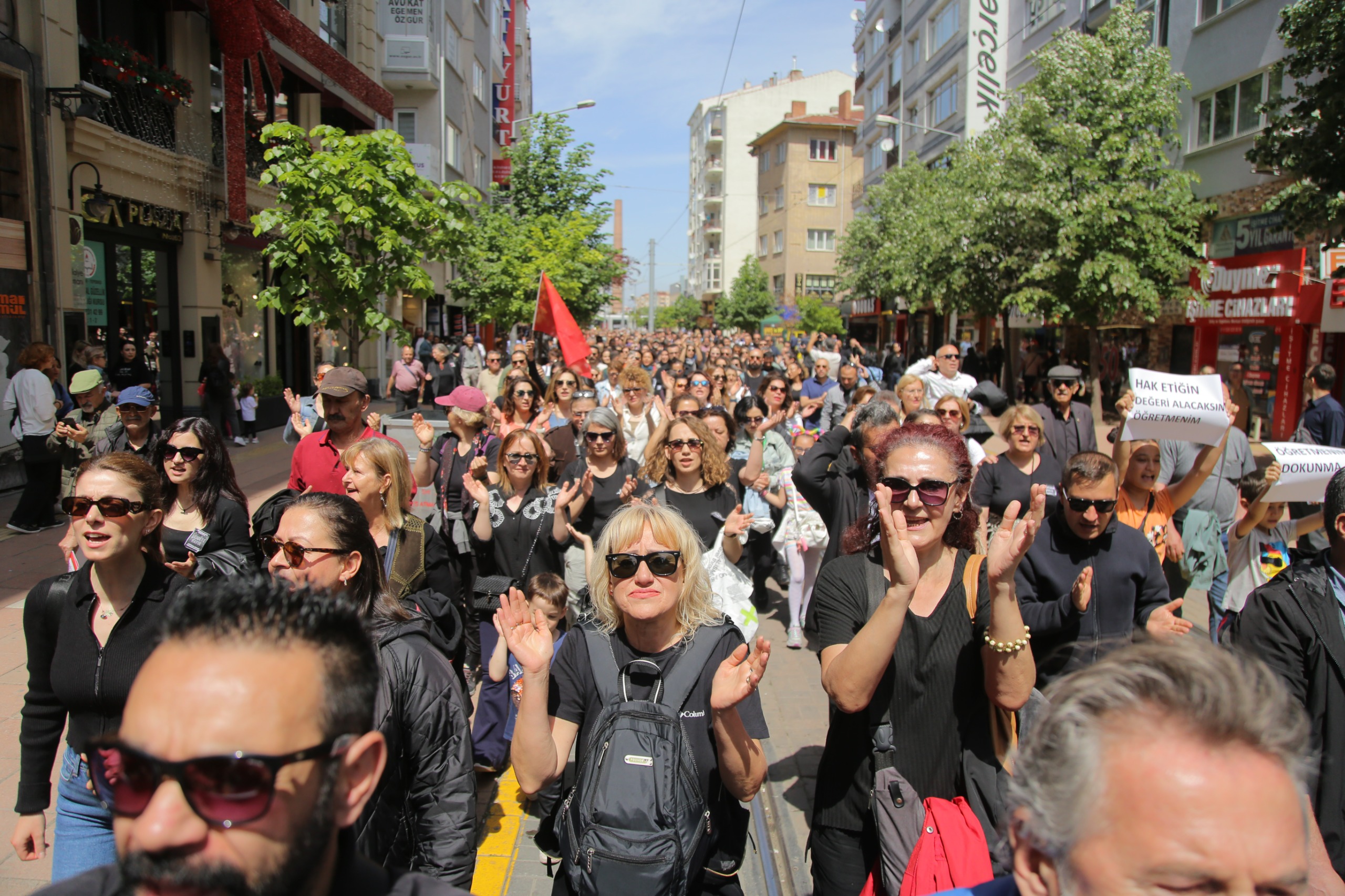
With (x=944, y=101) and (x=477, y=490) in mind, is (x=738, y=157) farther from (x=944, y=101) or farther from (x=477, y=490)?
(x=477, y=490)

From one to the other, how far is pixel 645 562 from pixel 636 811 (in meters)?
0.78

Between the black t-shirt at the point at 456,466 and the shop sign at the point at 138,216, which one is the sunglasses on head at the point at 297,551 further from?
the shop sign at the point at 138,216

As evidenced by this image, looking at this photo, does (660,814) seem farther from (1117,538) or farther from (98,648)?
(1117,538)

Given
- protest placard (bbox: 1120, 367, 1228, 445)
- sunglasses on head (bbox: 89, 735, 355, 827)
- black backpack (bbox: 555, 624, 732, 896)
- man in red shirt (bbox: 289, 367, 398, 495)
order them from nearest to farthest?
sunglasses on head (bbox: 89, 735, 355, 827), black backpack (bbox: 555, 624, 732, 896), protest placard (bbox: 1120, 367, 1228, 445), man in red shirt (bbox: 289, 367, 398, 495)

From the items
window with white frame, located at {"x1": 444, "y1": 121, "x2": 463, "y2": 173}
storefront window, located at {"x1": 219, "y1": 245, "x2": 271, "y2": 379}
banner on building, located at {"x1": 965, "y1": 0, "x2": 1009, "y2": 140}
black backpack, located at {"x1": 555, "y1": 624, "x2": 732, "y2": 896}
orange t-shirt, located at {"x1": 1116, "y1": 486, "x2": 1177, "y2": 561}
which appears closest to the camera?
black backpack, located at {"x1": 555, "y1": 624, "x2": 732, "y2": 896}

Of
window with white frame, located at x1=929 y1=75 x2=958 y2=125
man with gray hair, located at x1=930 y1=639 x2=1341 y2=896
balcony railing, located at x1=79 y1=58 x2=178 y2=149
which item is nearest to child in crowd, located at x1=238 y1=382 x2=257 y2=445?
balcony railing, located at x1=79 y1=58 x2=178 y2=149

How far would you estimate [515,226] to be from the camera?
77.6 feet

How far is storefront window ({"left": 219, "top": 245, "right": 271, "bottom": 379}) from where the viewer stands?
58.1 ft

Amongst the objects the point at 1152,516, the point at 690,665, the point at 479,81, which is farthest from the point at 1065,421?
the point at 479,81

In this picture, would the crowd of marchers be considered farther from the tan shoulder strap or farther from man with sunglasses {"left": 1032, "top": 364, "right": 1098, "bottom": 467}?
man with sunglasses {"left": 1032, "top": 364, "right": 1098, "bottom": 467}

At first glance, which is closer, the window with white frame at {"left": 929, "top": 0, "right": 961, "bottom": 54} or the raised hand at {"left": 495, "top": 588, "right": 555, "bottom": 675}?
the raised hand at {"left": 495, "top": 588, "right": 555, "bottom": 675}

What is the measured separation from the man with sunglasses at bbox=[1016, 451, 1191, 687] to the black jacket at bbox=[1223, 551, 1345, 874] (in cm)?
69

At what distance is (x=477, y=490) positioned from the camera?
5.39 meters

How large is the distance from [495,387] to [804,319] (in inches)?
1366
